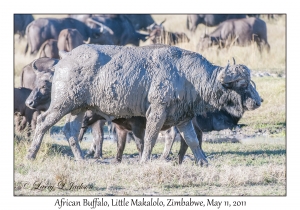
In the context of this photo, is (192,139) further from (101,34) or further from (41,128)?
(101,34)

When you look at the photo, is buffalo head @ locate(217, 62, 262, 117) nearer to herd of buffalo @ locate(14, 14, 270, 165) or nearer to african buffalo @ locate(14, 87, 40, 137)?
herd of buffalo @ locate(14, 14, 270, 165)

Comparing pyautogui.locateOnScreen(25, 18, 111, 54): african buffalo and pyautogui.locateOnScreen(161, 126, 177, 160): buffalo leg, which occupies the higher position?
pyautogui.locateOnScreen(25, 18, 111, 54): african buffalo

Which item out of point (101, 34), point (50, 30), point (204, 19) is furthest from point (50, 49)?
point (204, 19)

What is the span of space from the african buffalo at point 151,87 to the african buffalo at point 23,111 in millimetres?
3452

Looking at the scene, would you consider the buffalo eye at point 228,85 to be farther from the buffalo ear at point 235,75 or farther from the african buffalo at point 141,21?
the african buffalo at point 141,21

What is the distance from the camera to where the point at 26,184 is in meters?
11.6

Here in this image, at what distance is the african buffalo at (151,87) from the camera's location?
503 inches

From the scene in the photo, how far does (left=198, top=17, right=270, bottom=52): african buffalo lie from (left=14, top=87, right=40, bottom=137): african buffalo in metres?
9.76

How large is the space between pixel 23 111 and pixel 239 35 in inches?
452

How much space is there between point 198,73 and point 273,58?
11152 mm

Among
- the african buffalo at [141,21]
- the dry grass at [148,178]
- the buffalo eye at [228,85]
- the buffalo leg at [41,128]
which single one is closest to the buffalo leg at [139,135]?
the dry grass at [148,178]

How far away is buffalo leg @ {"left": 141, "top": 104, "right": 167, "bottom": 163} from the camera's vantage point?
41.8 feet

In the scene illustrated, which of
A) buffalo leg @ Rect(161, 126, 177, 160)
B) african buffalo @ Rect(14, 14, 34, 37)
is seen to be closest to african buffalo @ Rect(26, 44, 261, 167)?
buffalo leg @ Rect(161, 126, 177, 160)

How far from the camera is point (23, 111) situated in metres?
16.7
